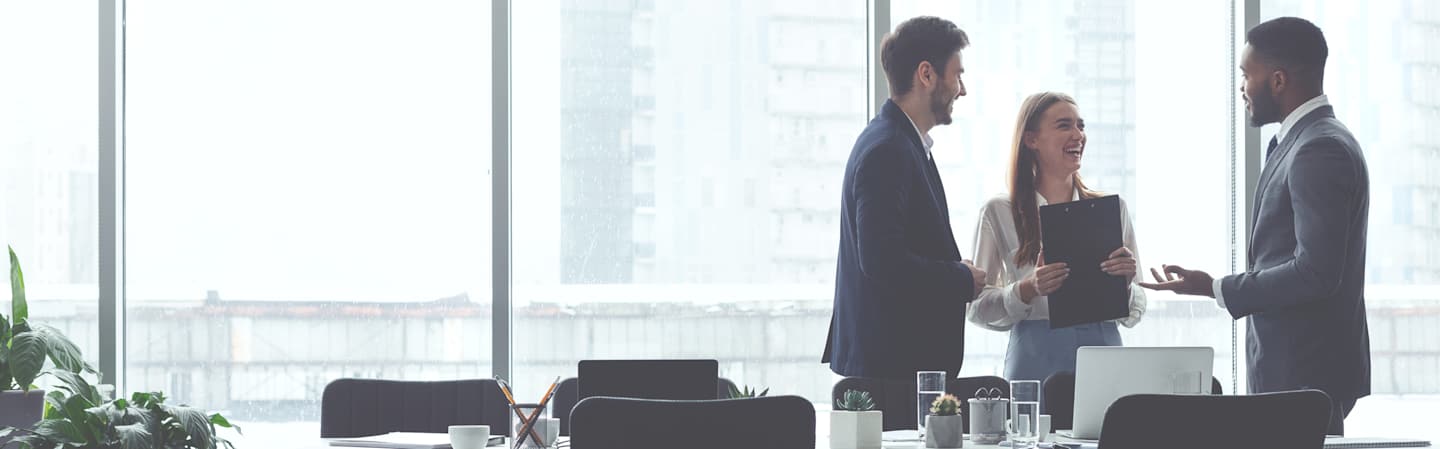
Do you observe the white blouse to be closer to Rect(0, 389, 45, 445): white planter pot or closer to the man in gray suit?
the man in gray suit

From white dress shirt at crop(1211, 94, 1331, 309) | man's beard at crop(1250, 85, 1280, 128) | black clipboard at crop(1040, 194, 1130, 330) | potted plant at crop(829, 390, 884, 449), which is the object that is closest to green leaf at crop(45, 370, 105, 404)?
potted plant at crop(829, 390, 884, 449)

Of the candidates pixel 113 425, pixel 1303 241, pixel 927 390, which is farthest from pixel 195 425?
pixel 1303 241

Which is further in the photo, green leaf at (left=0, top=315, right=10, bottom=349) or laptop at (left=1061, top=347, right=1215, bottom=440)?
green leaf at (left=0, top=315, right=10, bottom=349)

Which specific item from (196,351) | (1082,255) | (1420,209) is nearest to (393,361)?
(196,351)

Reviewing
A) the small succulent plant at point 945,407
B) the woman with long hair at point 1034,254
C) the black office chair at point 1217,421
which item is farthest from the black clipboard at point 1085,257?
the black office chair at point 1217,421

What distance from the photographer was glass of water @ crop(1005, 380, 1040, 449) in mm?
2918

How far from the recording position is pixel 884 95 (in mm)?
5051

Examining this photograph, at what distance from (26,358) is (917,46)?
2.66 metres

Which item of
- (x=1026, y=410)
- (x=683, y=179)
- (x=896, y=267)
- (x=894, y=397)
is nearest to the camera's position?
(x=1026, y=410)

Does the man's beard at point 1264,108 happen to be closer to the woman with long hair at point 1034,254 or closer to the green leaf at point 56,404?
the woman with long hair at point 1034,254

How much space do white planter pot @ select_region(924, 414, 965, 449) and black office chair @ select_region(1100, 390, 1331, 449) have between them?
26.0 inches

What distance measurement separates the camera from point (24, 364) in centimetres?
393

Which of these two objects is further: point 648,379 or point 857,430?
point 648,379

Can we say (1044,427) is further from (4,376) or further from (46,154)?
(46,154)
